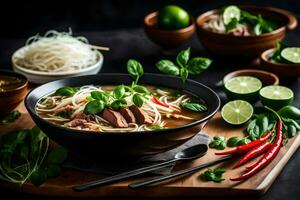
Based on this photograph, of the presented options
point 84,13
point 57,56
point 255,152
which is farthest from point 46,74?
point 255,152

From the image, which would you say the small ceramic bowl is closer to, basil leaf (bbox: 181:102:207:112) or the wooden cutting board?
basil leaf (bbox: 181:102:207:112)

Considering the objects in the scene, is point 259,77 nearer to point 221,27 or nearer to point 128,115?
point 221,27

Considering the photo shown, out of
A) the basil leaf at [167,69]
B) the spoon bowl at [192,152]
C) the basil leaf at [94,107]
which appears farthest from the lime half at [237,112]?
the basil leaf at [94,107]

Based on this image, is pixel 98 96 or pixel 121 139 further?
pixel 98 96

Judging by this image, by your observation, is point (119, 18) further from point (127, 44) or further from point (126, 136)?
point (126, 136)

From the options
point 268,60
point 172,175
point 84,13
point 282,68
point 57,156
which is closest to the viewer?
point 172,175

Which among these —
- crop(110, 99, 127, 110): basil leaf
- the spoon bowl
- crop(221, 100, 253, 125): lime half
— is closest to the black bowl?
the spoon bowl
